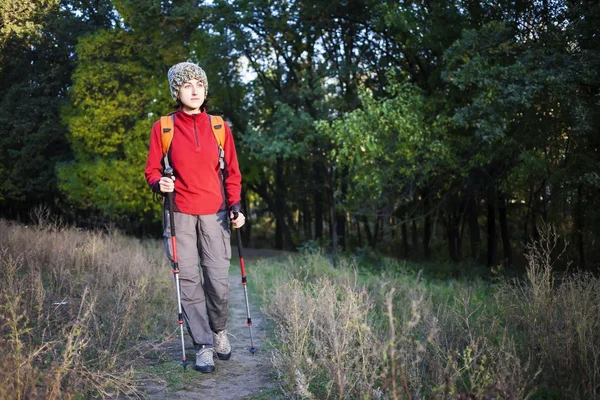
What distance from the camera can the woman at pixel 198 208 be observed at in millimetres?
4875

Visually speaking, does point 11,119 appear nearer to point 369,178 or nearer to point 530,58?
point 369,178

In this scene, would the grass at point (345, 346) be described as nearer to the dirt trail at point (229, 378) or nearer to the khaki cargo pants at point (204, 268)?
the dirt trail at point (229, 378)

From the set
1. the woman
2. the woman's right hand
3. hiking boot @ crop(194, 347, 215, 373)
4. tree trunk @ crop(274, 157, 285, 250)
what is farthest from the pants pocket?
tree trunk @ crop(274, 157, 285, 250)

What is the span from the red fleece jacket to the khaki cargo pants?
0.35 ft

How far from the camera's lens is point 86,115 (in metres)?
17.9

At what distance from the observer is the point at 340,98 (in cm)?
1897

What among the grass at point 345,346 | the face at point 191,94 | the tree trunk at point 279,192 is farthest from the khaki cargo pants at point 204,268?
the tree trunk at point 279,192

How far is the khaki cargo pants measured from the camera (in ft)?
16.0

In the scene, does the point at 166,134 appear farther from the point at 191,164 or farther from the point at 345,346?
the point at 345,346

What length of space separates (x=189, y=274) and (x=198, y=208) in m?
0.54

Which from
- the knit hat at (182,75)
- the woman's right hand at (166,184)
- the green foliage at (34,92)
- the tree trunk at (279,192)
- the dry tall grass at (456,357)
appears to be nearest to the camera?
the dry tall grass at (456,357)

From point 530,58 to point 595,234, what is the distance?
13.2ft

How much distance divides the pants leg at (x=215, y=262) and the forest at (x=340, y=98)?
6831 millimetres

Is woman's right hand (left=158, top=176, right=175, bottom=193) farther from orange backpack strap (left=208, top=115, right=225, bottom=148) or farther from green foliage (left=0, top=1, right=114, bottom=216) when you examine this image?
green foliage (left=0, top=1, right=114, bottom=216)
